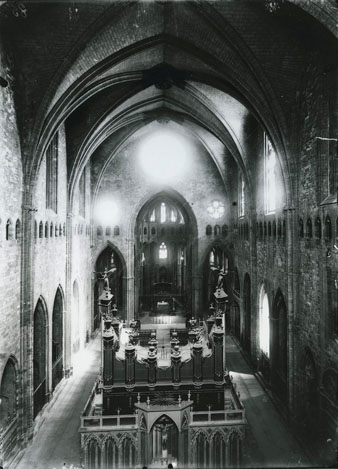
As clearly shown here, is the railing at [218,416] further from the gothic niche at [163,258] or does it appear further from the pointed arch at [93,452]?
the gothic niche at [163,258]

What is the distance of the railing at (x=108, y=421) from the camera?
1165cm

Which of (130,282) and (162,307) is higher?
(130,282)

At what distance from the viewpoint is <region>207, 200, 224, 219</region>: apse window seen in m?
26.9

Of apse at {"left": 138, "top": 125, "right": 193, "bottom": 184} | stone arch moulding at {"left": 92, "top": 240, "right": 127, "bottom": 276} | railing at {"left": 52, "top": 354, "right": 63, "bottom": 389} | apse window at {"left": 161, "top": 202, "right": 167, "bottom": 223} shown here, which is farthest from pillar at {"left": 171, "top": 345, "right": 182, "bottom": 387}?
apse window at {"left": 161, "top": 202, "right": 167, "bottom": 223}

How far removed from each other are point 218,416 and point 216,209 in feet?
53.3

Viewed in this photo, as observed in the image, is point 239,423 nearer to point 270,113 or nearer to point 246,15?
point 270,113

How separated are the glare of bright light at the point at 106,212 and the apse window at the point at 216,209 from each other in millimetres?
6691

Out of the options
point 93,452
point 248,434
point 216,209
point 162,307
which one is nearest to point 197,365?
point 248,434

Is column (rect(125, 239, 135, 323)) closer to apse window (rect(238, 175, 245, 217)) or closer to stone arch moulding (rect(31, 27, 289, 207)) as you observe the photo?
apse window (rect(238, 175, 245, 217))

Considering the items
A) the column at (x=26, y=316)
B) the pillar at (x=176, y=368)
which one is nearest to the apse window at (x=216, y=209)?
the pillar at (x=176, y=368)

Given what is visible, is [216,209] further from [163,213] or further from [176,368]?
[176,368]

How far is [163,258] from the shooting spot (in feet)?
122

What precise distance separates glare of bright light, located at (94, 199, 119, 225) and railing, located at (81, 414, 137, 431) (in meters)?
15.9

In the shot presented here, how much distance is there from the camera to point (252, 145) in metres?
19.8
